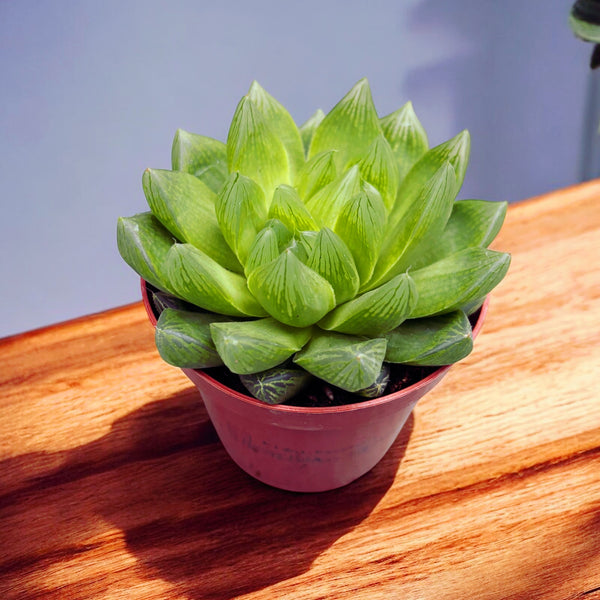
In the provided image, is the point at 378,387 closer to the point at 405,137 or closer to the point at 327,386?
the point at 327,386

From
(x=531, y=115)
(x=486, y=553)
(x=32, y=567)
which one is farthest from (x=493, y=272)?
(x=531, y=115)

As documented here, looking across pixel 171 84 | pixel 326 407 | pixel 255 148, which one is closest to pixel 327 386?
pixel 326 407

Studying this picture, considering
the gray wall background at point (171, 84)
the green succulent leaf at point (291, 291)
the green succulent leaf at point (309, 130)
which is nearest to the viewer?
the green succulent leaf at point (291, 291)

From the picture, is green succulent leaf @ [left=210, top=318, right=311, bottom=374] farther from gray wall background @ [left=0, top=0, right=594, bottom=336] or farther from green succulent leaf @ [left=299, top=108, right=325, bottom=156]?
gray wall background @ [left=0, top=0, right=594, bottom=336]

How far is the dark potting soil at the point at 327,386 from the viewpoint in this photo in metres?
0.36

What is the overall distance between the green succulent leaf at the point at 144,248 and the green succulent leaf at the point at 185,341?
0.05 feet

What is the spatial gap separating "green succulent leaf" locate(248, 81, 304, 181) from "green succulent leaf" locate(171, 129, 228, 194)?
1.3 inches

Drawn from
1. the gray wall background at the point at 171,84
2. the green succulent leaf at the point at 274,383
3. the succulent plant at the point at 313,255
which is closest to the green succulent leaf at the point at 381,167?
the succulent plant at the point at 313,255

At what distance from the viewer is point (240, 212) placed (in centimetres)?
35

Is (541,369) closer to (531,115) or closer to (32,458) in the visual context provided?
(32,458)

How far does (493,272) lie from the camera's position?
339 millimetres

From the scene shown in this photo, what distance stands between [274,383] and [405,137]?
168mm

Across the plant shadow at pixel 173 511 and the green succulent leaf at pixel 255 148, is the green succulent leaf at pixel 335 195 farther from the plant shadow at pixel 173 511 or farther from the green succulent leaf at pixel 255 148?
the plant shadow at pixel 173 511

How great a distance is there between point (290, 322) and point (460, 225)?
0.11 m
